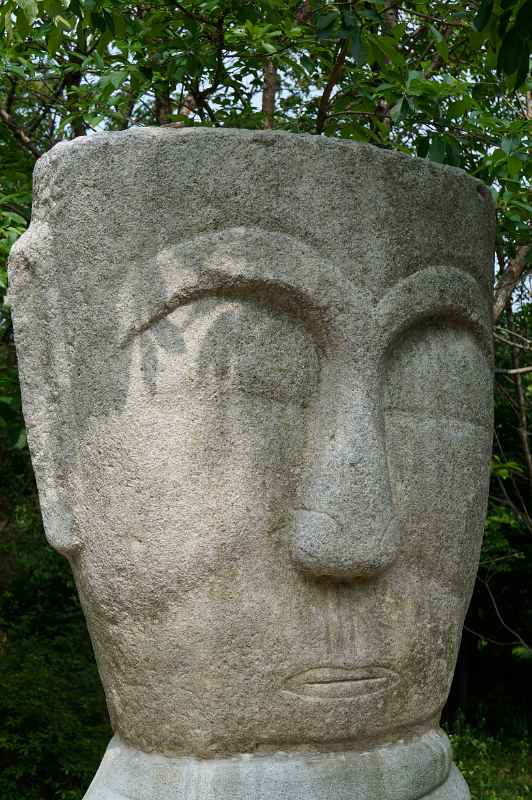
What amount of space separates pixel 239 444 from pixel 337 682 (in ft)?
1.95

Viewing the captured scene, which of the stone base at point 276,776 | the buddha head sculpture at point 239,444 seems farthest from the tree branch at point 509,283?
the stone base at point 276,776

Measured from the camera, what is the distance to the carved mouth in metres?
2.22

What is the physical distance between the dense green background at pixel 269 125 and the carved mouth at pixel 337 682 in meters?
1.41

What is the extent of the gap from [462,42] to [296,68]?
4.86ft

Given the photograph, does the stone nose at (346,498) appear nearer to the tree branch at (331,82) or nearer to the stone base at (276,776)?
the stone base at (276,776)

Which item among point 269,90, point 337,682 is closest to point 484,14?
point 337,682

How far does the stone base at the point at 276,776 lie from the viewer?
2.16 m

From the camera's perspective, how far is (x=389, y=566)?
7.40ft

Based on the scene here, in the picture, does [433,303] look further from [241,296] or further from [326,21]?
[326,21]

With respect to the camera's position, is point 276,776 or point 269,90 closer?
point 276,776

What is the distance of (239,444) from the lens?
7.19 feet

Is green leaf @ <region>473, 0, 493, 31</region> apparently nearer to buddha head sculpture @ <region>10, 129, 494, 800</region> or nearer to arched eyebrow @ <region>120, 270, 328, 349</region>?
buddha head sculpture @ <region>10, 129, 494, 800</region>

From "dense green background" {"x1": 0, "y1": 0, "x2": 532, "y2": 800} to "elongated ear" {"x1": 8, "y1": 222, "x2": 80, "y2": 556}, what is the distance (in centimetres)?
52

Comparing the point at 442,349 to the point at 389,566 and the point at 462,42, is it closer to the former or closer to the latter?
the point at 389,566
